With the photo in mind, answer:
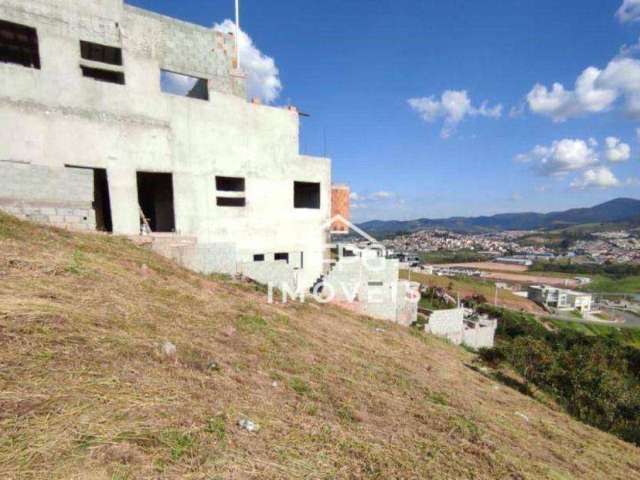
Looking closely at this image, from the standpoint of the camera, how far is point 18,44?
8680 mm

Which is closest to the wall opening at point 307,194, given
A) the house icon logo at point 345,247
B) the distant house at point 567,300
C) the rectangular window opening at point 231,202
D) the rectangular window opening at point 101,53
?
the house icon logo at point 345,247

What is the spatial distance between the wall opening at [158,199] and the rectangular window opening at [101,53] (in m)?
3.48

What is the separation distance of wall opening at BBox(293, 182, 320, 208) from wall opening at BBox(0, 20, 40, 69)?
8831 mm

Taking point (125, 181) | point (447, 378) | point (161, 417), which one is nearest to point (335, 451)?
point (161, 417)

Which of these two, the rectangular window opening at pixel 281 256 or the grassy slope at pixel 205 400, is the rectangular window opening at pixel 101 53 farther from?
the rectangular window opening at pixel 281 256

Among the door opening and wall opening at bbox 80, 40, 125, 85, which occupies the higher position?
wall opening at bbox 80, 40, 125, 85

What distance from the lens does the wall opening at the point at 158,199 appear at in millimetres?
10617

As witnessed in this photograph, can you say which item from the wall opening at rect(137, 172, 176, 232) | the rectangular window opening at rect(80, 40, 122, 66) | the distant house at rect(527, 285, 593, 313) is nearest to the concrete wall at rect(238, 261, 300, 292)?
the wall opening at rect(137, 172, 176, 232)

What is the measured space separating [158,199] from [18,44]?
533 cm

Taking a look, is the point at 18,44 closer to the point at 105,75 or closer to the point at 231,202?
the point at 105,75

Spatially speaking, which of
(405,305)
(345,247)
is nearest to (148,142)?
(345,247)

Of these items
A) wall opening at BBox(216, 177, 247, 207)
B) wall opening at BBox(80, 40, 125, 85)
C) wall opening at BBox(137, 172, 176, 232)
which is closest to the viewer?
wall opening at BBox(80, 40, 125, 85)

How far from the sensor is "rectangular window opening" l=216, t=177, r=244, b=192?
11.4m

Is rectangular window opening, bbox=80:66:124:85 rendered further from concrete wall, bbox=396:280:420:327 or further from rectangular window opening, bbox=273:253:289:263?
concrete wall, bbox=396:280:420:327
